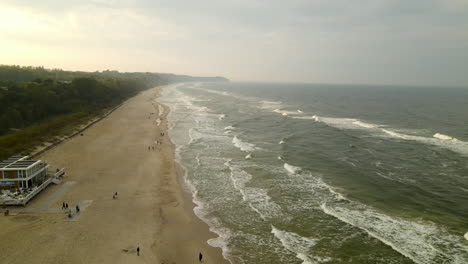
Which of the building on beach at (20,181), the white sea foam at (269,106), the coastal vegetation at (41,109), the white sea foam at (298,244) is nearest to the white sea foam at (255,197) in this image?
the white sea foam at (298,244)

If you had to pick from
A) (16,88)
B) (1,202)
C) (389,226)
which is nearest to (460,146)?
(389,226)

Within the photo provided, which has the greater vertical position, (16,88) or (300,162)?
(16,88)

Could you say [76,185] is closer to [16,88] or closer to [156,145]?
[156,145]

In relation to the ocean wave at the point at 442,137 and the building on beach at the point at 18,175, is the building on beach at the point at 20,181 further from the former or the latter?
the ocean wave at the point at 442,137

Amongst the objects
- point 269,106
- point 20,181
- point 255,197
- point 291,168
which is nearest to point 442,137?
point 291,168

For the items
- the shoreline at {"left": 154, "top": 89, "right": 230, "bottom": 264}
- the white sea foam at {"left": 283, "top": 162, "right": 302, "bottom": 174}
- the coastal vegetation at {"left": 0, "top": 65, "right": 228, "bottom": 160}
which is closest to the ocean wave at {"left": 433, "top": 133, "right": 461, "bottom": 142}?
the white sea foam at {"left": 283, "top": 162, "right": 302, "bottom": 174}

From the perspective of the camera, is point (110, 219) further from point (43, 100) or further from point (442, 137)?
point (442, 137)
